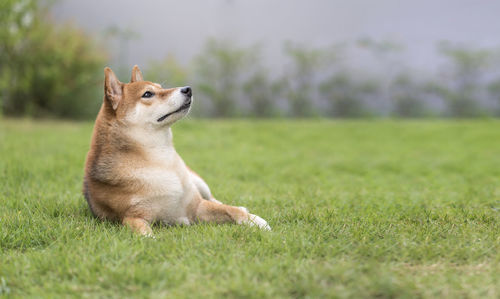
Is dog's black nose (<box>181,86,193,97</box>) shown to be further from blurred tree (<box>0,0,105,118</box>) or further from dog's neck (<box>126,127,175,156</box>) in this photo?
blurred tree (<box>0,0,105,118</box>)

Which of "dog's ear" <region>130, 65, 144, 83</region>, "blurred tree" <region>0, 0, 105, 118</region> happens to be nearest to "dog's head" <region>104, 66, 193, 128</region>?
"dog's ear" <region>130, 65, 144, 83</region>

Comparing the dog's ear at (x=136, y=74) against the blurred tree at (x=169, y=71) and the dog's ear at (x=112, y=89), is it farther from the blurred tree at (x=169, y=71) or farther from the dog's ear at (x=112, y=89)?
the blurred tree at (x=169, y=71)

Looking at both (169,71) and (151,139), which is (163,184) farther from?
(169,71)

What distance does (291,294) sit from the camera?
7.76ft

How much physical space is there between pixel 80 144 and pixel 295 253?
806cm

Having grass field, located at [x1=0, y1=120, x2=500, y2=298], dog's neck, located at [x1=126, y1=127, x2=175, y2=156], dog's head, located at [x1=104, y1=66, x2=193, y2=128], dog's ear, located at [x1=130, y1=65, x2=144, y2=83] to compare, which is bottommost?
grass field, located at [x1=0, y1=120, x2=500, y2=298]

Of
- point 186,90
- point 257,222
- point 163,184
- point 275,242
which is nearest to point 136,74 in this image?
point 186,90

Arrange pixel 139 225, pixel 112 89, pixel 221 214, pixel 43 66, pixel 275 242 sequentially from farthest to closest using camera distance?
pixel 43 66 < pixel 221 214 < pixel 112 89 < pixel 139 225 < pixel 275 242

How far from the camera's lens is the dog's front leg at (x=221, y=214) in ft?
11.6

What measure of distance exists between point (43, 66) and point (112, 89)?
53.1 feet

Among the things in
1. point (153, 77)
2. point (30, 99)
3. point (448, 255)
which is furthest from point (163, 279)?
point (30, 99)

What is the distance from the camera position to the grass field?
8.02 ft

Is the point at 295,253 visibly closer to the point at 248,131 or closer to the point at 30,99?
the point at 248,131

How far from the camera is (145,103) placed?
11.6 feet
